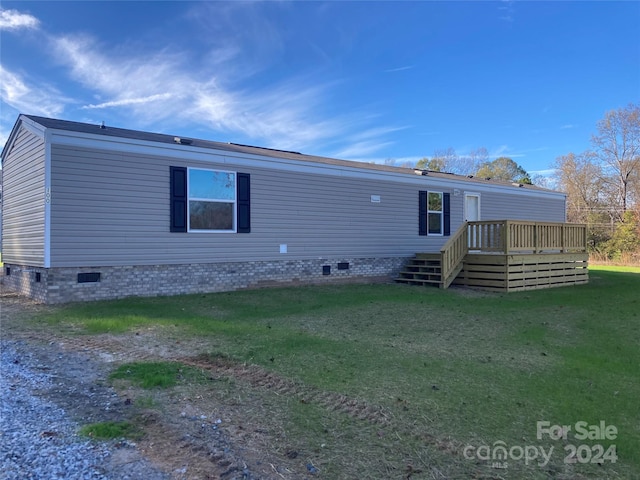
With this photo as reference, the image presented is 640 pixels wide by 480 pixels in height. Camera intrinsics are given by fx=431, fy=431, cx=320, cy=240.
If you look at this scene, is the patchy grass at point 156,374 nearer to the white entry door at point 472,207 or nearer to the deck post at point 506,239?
the deck post at point 506,239

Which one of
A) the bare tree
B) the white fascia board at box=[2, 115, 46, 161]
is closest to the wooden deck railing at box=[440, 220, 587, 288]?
the white fascia board at box=[2, 115, 46, 161]

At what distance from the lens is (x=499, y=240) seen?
1149cm

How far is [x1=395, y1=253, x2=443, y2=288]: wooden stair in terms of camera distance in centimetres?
1181

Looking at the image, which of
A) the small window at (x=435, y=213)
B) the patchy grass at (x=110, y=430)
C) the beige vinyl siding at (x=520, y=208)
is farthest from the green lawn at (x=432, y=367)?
the beige vinyl siding at (x=520, y=208)

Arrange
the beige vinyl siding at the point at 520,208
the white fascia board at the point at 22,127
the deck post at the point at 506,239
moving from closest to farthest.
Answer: the white fascia board at the point at 22,127
the deck post at the point at 506,239
the beige vinyl siding at the point at 520,208

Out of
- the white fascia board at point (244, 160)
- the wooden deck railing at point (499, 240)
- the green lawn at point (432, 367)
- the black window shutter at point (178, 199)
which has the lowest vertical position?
the green lawn at point (432, 367)

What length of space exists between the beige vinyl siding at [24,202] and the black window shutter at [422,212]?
984 centimetres

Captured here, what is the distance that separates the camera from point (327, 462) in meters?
2.57

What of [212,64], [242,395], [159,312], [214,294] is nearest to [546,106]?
[212,64]

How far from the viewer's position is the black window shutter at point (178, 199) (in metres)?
9.27

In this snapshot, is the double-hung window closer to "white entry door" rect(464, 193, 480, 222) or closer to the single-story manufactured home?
the single-story manufactured home

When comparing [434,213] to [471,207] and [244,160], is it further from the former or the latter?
[244,160]

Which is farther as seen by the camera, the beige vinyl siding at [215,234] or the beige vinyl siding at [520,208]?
the beige vinyl siding at [520,208]

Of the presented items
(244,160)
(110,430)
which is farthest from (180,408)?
(244,160)
